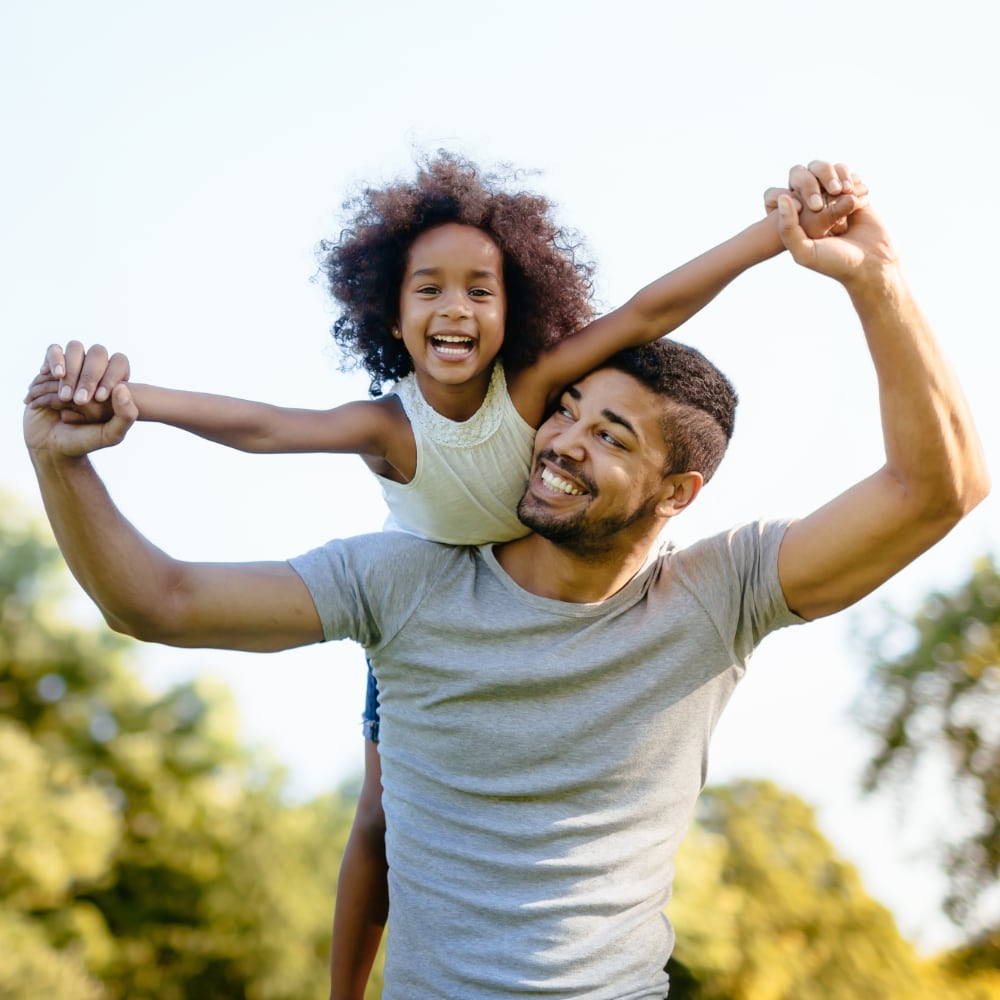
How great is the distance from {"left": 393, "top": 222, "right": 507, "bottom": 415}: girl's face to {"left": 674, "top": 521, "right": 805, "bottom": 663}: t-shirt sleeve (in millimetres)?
629

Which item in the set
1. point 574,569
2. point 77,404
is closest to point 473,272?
point 574,569

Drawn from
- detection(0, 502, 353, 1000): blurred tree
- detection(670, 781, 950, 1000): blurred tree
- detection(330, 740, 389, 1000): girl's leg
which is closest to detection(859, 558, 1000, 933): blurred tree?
detection(670, 781, 950, 1000): blurred tree

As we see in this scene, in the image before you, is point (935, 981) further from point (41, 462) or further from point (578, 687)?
point (41, 462)

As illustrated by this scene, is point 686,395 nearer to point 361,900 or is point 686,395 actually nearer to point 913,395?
point 913,395

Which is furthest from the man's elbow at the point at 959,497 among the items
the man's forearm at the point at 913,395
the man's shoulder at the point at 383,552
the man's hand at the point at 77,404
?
the man's hand at the point at 77,404

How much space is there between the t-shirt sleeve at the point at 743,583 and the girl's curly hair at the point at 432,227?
23.3 inches

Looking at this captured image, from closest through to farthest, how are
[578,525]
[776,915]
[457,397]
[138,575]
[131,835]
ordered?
[138,575] → [578,525] → [457,397] → [776,915] → [131,835]

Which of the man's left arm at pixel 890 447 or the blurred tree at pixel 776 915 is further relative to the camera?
the blurred tree at pixel 776 915

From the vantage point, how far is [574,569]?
109 inches

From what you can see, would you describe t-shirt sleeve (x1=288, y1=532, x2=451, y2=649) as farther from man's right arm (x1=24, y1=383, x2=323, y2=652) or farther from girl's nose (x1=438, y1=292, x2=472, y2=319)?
girl's nose (x1=438, y1=292, x2=472, y2=319)

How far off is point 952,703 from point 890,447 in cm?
777

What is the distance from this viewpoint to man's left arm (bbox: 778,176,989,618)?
2408 mm

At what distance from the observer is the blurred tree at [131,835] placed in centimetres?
998

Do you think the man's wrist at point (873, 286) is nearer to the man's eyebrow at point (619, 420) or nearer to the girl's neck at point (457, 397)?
the man's eyebrow at point (619, 420)
